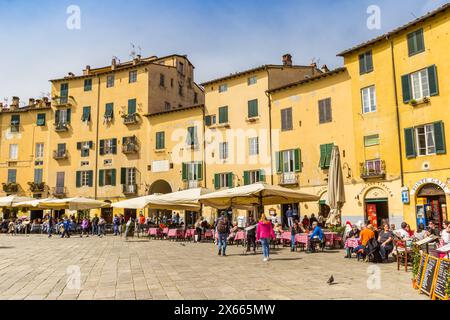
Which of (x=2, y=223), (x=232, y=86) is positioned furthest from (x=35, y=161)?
(x=232, y=86)

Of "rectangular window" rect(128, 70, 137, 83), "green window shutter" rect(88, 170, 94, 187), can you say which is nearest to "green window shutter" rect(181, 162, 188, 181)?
"green window shutter" rect(88, 170, 94, 187)

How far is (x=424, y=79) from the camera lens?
22.4 metres

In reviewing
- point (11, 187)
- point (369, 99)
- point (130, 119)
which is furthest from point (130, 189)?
point (369, 99)

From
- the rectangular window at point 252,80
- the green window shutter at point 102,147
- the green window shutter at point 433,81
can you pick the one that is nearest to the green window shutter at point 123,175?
the green window shutter at point 102,147

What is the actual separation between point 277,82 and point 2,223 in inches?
1011

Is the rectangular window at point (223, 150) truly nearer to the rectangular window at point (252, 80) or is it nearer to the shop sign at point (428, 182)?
the rectangular window at point (252, 80)

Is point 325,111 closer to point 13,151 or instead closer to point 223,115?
point 223,115

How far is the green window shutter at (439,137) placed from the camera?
2114 centimetres

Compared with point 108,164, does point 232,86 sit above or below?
above

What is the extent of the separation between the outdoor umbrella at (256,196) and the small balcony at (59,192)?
25.1 meters

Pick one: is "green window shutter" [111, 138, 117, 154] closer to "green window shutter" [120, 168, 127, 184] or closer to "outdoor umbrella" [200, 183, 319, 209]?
"green window shutter" [120, 168, 127, 184]

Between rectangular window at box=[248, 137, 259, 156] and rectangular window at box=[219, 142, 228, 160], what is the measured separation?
220 cm
